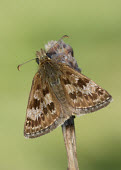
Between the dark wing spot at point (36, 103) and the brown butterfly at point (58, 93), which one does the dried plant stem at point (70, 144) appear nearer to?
the brown butterfly at point (58, 93)

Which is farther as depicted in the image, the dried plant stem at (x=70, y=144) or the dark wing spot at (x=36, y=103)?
the dark wing spot at (x=36, y=103)

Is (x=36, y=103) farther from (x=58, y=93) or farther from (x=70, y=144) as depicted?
(x=70, y=144)

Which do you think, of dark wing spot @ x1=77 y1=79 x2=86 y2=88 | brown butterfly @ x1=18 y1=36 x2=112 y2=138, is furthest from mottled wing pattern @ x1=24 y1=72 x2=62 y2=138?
dark wing spot @ x1=77 y1=79 x2=86 y2=88

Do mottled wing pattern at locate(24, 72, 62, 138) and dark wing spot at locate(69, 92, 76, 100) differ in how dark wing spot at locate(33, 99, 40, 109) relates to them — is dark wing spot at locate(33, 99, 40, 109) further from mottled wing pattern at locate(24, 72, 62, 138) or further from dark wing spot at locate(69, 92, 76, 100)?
dark wing spot at locate(69, 92, 76, 100)

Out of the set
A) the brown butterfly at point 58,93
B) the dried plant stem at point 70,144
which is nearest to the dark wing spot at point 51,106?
the brown butterfly at point 58,93

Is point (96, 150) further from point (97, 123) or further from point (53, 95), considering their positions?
point (53, 95)

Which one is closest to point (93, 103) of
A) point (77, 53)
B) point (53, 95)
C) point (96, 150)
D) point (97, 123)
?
point (53, 95)
